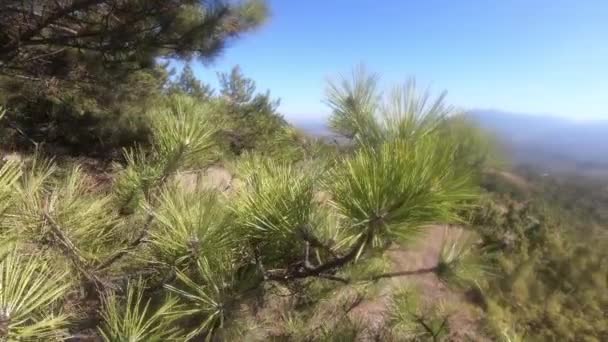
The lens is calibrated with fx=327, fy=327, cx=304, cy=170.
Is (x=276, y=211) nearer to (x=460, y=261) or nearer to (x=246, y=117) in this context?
(x=460, y=261)

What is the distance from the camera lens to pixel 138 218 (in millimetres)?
1409

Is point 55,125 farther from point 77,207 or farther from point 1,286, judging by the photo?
point 1,286

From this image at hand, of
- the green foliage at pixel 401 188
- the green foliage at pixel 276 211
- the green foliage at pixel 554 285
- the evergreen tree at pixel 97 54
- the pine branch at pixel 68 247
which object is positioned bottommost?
the green foliage at pixel 554 285

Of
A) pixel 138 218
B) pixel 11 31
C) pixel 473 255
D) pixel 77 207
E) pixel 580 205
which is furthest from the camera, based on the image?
pixel 580 205

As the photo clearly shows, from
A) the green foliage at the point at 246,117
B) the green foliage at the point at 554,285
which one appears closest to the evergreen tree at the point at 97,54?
the green foliage at the point at 246,117

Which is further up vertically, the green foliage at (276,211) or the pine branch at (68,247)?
the green foliage at (276,211)

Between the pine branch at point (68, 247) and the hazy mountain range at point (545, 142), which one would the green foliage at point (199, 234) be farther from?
the hazy mountain range at point (545, 142)

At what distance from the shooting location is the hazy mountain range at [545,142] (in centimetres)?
91

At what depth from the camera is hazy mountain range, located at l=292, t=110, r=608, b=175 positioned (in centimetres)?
91

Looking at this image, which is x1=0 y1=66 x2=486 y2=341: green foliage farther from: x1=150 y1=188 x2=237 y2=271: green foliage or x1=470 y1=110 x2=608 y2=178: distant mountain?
x1=470 y1=110 x2=608 y2=178: distant mountain

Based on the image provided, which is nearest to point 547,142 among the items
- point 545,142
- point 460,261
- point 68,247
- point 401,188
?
point 545,142

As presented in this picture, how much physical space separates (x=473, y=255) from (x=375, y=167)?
3.79ft

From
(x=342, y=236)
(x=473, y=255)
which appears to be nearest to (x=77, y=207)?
(x=342, y=236)

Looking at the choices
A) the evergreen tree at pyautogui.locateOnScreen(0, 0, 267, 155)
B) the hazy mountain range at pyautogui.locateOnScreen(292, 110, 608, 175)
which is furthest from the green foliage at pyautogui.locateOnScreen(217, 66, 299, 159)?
the hazy mountain range at pyautogui.locateOnScreen(292, 110, 608, 175)
